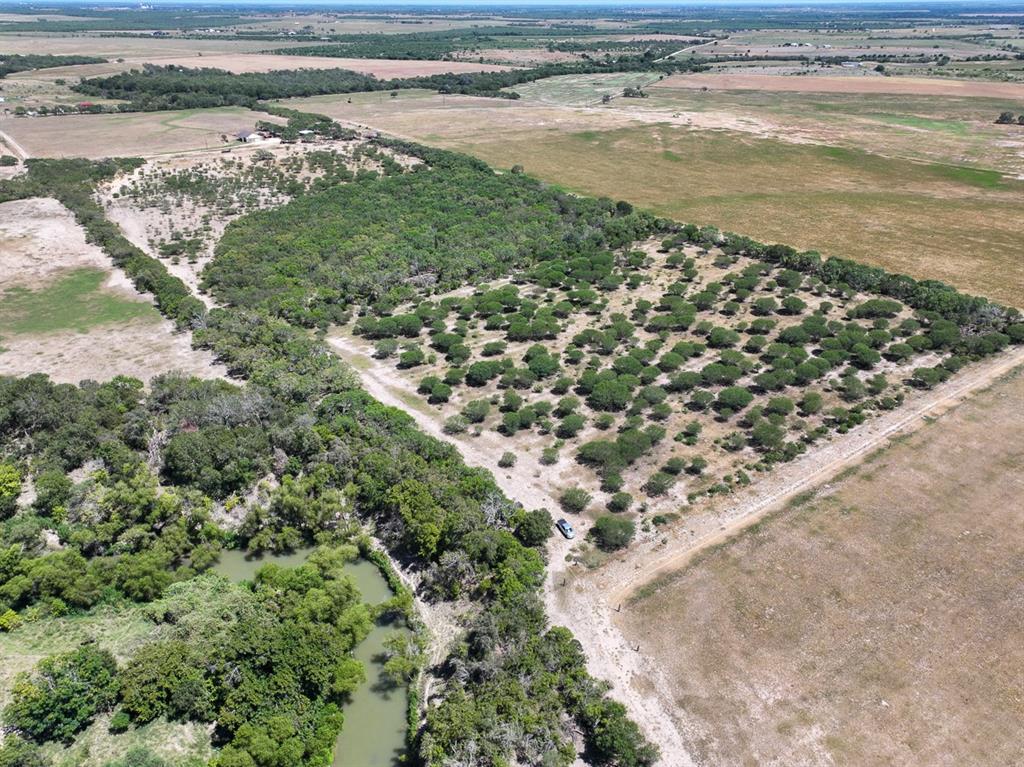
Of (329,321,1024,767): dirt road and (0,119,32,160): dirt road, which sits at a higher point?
(0,119,32,160): dirt road

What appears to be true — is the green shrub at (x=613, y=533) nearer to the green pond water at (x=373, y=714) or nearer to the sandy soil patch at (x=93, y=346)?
the green pond water at (x=373, y=714)

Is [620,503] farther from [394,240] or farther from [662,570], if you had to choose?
[394,240]

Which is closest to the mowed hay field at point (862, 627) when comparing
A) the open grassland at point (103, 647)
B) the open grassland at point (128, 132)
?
the open grassland at point (103, 647)

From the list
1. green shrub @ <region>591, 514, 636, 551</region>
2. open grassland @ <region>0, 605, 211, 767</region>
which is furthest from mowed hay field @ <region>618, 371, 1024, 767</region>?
open grassland @ <region>0, 605, 211, 767</region>

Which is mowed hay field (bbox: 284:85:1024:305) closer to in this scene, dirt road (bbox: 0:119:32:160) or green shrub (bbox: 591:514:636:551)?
green shrub (bbox: 591:514:636:551)

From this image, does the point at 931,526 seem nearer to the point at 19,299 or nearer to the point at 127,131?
the point at 19,299

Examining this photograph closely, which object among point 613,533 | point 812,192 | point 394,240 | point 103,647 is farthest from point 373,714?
point 812,192
